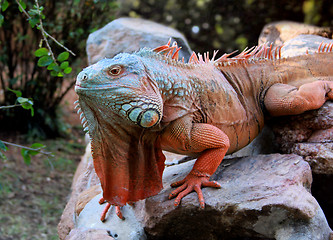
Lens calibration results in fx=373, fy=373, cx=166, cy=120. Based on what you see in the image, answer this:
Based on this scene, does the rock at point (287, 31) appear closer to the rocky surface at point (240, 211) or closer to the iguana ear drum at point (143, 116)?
the rocky surface at point (240, 211)

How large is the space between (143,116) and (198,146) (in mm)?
623

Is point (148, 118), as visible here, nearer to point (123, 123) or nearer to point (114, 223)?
point (123, 123)

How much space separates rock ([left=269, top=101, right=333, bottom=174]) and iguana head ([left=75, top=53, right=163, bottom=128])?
1683 mm

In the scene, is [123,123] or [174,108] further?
[174,108]

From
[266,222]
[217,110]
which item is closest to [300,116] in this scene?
[217,110]

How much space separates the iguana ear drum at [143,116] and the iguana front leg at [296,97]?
1.53m

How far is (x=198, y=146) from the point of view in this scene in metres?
2.90

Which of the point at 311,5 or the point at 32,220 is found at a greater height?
the point at 311,5

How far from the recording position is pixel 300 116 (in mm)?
3629

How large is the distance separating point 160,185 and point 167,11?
5.31 m

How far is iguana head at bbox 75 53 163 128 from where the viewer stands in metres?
2.46

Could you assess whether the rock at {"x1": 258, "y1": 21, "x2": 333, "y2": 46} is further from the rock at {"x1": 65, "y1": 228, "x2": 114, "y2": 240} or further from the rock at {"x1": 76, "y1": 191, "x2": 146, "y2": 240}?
the rock at {"x1": 65, "y1": 228, "x2": 114, "y2": 240}

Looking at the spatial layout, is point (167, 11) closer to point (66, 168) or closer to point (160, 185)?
point (66, 168)

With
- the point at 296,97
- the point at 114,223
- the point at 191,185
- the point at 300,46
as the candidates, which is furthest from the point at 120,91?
the point at 300,46
